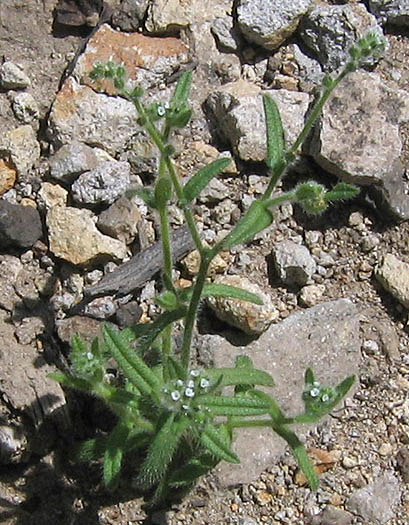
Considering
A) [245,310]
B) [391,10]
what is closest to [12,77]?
[245,310]

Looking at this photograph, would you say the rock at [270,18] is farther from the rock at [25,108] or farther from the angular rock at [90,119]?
the rock at [25,108]

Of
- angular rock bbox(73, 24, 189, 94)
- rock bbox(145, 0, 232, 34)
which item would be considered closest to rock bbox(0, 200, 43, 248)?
angular rock bbox(73, 24, 189, 94)

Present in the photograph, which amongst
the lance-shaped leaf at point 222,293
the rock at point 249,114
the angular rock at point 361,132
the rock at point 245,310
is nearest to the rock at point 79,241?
the rock at point 245,310

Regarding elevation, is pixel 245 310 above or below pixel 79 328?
above

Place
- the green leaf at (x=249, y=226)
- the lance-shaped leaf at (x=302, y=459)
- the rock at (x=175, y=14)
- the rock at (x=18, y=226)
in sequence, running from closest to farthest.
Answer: the green leaf at (x=249, y=226), the lance-shaped leaf at (x=302, y=459), the rock at (x=18, y=226), the rock at (x=175, y=14)

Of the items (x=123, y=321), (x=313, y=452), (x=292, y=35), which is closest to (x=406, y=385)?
(x=313, y=452)

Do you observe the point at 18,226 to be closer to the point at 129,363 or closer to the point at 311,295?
the point at 129,363

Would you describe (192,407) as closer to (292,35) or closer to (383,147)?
(383,147)
